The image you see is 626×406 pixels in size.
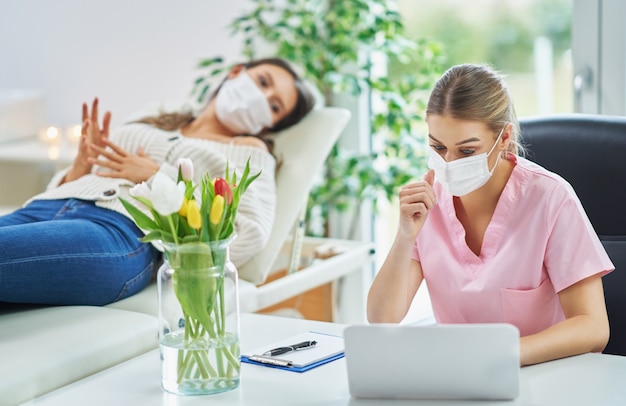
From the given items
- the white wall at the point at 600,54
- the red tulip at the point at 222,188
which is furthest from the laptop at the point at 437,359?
the white wall at the point at 600,54

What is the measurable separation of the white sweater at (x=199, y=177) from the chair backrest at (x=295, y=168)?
0.04 metres

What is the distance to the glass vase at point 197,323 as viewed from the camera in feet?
4.05

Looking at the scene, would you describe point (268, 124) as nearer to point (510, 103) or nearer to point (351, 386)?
point (510, 103)

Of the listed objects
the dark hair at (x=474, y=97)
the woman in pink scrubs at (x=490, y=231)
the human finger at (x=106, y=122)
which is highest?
the dark hair at (x=474, y=97)

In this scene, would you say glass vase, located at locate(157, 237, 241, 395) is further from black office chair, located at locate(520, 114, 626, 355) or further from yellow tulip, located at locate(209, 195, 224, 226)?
black office chair, located at locate(520, 114, 626, 355)

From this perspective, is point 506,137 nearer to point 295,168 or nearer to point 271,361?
point 271,361

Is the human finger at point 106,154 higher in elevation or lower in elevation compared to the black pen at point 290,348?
higher

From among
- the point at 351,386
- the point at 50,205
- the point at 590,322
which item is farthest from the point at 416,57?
the point at 351,386

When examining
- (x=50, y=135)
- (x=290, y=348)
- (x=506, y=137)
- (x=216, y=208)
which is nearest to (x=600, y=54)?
(x=506, y=137)

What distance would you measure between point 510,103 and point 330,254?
3.92ft

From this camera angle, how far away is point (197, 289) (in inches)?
48.5

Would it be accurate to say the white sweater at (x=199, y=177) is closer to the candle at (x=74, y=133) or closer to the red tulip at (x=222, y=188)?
the candle at (x=74, y=133)

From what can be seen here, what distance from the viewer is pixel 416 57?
2.93m

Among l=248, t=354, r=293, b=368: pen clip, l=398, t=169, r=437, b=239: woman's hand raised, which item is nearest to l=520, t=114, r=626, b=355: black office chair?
l=398, t=169, r=437, b=239: woman's hand raised
